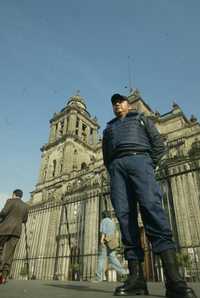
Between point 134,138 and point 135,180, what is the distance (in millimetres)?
550

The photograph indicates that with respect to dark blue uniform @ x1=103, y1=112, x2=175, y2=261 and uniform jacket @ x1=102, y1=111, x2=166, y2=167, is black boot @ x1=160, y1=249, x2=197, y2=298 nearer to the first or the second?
dark blue uniform @ x1=103, y1=112, x2=175, y2=261

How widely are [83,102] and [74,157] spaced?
12.6 metres

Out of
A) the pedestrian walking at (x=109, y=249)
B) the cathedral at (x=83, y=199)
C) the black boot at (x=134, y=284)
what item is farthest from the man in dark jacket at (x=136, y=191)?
the cathedral at (x=83, y=199)

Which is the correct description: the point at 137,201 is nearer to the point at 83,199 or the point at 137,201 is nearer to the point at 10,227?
the point at 10,227

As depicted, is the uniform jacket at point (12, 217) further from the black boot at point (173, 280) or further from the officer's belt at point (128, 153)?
the black boot at point (173, 280)

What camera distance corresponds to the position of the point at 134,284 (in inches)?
96.0

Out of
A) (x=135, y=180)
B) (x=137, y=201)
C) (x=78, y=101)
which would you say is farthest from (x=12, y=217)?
(x=78, y=101)

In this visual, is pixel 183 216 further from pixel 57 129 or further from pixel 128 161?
pixel 57 129

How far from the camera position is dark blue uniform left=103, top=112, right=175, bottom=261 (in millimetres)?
2365

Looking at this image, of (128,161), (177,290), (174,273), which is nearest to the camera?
(177,290)

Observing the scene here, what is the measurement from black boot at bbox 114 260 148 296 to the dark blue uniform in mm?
90

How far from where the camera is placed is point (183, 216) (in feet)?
42.8

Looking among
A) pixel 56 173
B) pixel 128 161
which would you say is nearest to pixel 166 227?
pixel 128 161

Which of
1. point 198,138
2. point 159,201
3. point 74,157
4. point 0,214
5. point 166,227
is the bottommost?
point 166,227
